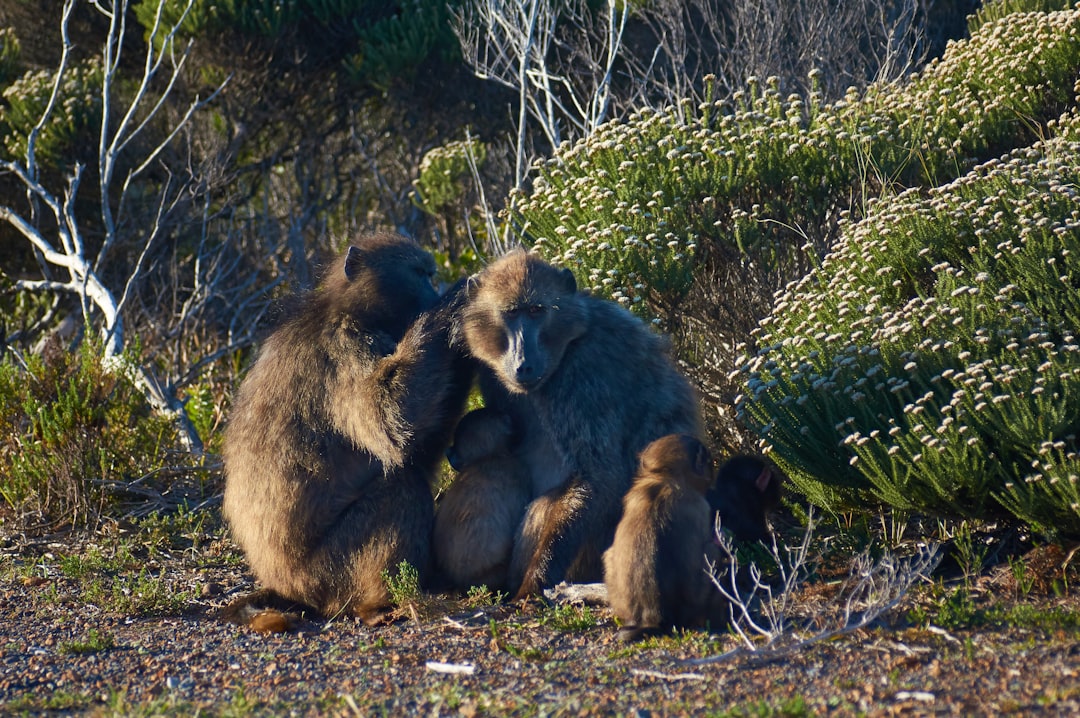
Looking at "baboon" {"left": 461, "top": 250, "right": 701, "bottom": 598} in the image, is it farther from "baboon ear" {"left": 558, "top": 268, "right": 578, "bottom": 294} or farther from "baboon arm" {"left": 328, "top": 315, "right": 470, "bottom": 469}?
"baboon arm" {"left": 328, "top": 315, "right": 470, "bottom": 469}

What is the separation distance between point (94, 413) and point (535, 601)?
122 inches

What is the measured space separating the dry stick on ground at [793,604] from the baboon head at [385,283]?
1.49 m

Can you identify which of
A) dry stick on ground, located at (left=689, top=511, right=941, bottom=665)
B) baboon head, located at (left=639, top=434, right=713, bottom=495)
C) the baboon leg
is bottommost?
dry stick on ground, located at (left=689, top=511, right=941, bottom=665)

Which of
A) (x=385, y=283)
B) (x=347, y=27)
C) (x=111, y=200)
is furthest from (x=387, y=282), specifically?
(x=347, y=27)

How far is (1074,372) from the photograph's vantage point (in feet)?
12.3

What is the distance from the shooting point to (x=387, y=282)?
467 centimetres

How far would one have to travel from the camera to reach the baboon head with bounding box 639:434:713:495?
380cm

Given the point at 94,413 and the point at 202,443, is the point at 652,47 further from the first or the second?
the point at 94,413

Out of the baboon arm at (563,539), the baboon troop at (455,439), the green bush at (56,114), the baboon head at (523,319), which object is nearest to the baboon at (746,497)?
the baboon troop at (455,439)

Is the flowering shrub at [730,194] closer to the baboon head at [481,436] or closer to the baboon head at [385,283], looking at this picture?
the baboon head at [385,283]

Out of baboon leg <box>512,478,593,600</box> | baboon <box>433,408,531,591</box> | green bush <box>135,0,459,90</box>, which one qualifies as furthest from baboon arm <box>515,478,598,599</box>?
green bush <box>135,0,459,90</box>

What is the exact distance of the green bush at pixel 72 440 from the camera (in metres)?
5.94

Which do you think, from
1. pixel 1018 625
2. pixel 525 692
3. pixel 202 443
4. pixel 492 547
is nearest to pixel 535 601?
pixel 492 547

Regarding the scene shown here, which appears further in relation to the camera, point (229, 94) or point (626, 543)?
point (229, 94)
